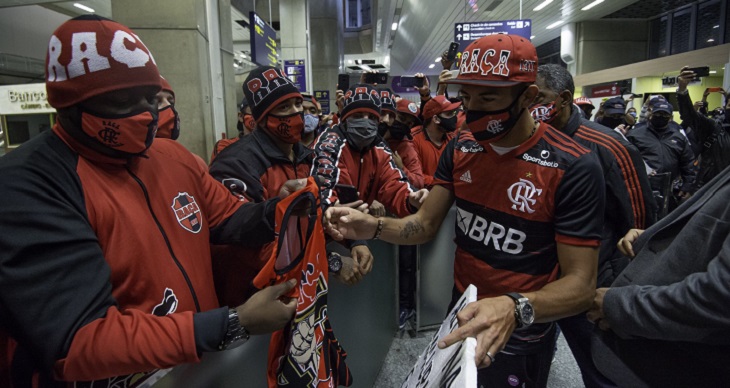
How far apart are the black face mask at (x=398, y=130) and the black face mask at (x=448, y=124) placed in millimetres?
409

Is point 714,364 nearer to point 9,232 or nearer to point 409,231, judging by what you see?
point 409,231

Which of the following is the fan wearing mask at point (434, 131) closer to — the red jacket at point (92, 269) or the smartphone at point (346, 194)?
the smartphone at point (346, 194)

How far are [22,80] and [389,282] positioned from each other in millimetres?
14468

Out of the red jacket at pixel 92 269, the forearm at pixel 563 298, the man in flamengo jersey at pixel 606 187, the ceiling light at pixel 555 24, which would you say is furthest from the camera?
the ceiling light at pixel 555 24

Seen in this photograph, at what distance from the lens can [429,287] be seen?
12.6ft

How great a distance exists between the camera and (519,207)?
167 cm

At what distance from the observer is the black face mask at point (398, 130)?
426 cm

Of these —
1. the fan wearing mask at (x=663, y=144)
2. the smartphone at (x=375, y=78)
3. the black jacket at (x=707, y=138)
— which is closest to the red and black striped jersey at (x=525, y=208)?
the smartphone at (x=375, y=78)

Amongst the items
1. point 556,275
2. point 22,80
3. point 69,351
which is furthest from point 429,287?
point 22,80

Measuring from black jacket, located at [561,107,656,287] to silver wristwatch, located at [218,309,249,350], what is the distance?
81.3 inches

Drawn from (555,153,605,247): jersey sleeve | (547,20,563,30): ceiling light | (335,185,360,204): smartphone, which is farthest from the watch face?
(547,20,563,30): ceiling light

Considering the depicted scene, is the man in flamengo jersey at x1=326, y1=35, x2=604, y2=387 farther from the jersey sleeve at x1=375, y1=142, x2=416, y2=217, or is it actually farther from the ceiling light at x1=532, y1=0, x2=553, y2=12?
the ceiling light at x1=532, y1=0, x2=553, y2=12

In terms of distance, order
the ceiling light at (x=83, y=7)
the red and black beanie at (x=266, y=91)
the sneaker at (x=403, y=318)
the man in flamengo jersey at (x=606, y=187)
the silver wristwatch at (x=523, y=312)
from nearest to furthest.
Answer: the silver wristwatch at (x=523, y=312), the man in flamengo jersey at (x=606, y=187), the red and black beanie at (x=266, y=91), the sneaker at (x=403, y=318), the ceiling light at (x=83, y=7)

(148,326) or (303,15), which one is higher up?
(303,15)
